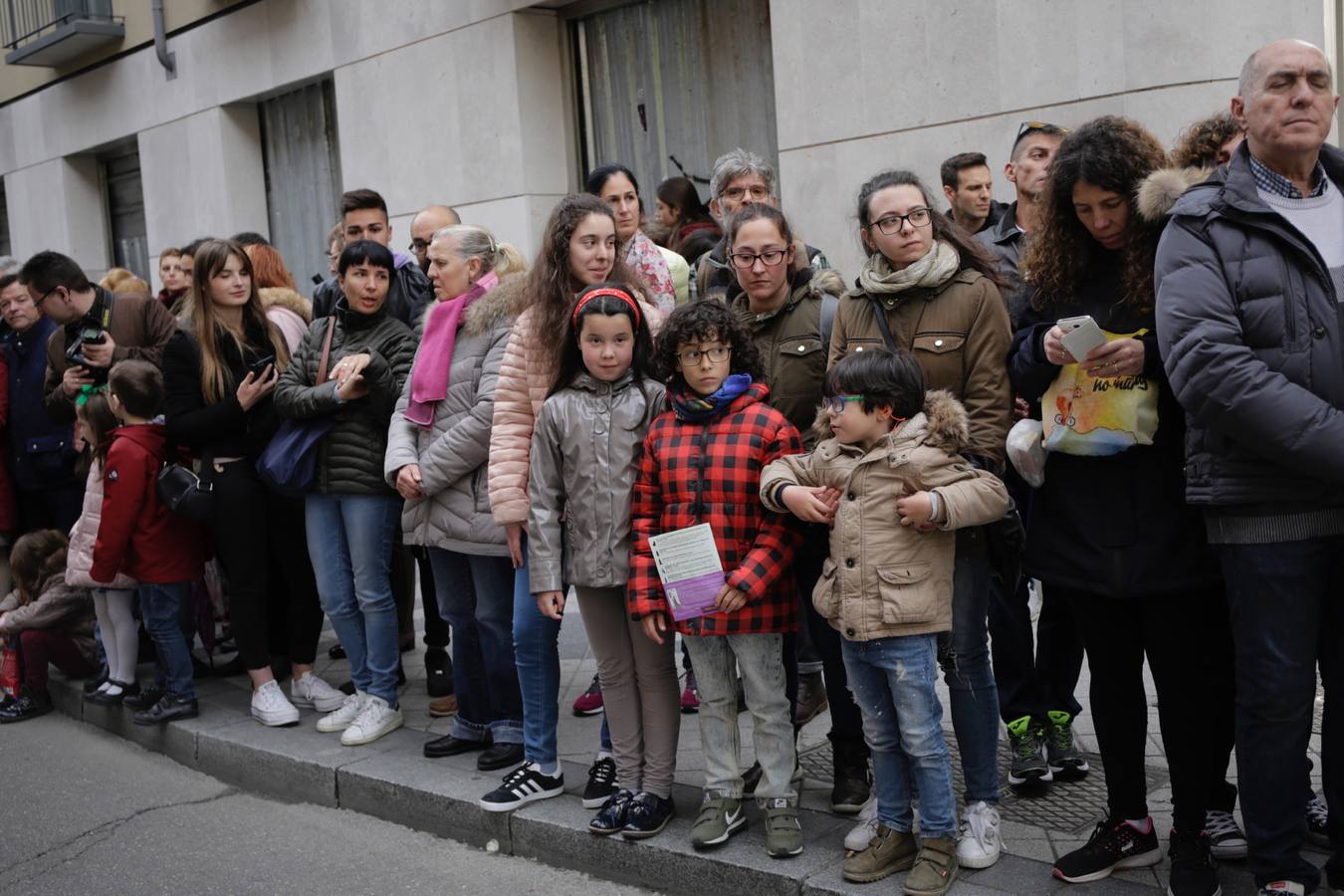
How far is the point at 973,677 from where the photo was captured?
12.8ft

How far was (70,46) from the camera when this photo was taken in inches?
598

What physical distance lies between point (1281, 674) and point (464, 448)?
2.92m

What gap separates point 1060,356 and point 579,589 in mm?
1757

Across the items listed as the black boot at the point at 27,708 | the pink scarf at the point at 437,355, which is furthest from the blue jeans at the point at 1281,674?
the black boot at the point at 27,708

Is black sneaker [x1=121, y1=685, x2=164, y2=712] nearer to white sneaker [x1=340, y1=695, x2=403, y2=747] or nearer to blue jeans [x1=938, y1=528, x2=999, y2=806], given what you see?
white sneaker [x1=340, y1=695, x2=403, y2=747]

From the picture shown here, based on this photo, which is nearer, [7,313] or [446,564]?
[446,564]

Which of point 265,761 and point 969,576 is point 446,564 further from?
point 969,576

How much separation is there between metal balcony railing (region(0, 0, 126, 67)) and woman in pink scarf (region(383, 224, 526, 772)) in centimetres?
1137

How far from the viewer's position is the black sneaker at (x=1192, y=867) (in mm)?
3502

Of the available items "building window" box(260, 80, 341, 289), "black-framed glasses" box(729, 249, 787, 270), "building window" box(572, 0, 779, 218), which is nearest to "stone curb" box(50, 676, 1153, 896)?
"black-framed glasses" box(729, 249, 787, 270)

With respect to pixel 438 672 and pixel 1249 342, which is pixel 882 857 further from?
pixel 438 672

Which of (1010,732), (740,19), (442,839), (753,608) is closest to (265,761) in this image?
(442,839)

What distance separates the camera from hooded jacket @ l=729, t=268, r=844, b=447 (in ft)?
14.7

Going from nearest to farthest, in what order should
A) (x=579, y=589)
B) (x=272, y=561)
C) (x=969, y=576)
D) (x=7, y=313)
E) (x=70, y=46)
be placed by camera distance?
(x=969, y=576) → (x=579, y=589) → (x=272, y=561) → (x=7, y=313) → (x=70, y=46)
